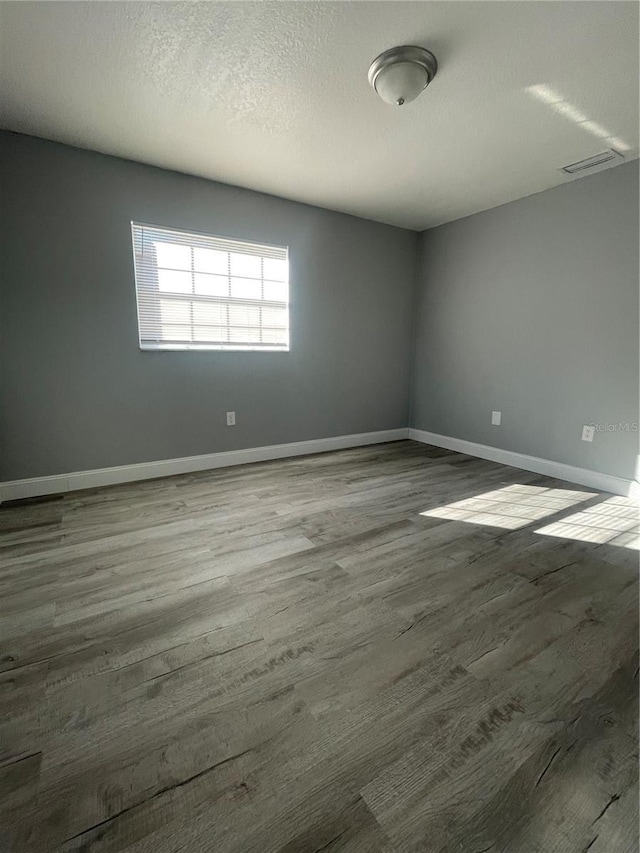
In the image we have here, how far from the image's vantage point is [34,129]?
2.27m

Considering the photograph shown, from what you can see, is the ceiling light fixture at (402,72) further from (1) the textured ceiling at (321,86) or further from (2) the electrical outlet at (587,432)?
(2) the electrical outlet at (587,432)

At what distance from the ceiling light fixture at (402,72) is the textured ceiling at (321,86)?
0.15 feet

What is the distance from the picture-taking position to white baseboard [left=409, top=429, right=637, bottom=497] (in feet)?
9.22

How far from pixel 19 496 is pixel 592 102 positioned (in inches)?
168

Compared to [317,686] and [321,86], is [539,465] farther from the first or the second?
Answer: [321,86]

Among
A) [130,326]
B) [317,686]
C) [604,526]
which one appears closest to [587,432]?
[604,526]

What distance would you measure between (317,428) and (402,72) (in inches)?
109

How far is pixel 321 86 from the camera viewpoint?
6.12 feet

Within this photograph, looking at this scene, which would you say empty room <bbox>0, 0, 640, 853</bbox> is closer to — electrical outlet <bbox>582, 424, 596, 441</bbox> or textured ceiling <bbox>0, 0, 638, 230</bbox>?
textured ceiling <bbox>0, 0, 638, 230</bbox>

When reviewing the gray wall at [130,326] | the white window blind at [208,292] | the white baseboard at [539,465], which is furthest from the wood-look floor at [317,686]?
the white window blind at [208,292]

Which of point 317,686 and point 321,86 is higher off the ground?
point 321,86

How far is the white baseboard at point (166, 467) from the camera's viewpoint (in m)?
2.61

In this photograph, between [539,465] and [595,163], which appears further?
[539,465]

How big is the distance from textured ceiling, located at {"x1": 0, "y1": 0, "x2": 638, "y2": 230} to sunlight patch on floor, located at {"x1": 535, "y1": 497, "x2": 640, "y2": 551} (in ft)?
7.78
